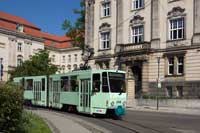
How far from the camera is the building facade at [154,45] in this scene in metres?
47.3

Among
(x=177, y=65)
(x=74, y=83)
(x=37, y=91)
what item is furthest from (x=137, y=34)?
(x=74, y=83)

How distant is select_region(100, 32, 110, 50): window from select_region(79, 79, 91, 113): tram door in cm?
3138

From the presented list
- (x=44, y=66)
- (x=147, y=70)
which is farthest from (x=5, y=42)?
(x=147, y=70)

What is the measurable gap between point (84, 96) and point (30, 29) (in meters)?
86.1

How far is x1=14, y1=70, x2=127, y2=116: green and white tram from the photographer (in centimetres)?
2589

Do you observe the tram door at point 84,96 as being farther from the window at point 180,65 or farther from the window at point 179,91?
the window at point 180,65

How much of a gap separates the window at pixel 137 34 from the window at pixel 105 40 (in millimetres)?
4800

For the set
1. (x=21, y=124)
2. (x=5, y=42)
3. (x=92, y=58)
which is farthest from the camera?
(x=5, y=42)

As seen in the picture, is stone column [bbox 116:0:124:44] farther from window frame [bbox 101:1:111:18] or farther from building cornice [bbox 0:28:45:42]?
building cornice [bbox 0:28:45:42]

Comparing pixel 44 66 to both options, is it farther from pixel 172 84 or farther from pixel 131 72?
pixel 172 84

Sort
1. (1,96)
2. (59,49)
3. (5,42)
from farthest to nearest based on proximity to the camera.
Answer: (59,49) → (5,42) → (1,96)

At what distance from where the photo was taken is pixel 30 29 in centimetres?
11112

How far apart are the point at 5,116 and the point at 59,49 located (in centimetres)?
11406

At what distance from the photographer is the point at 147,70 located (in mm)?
51281
